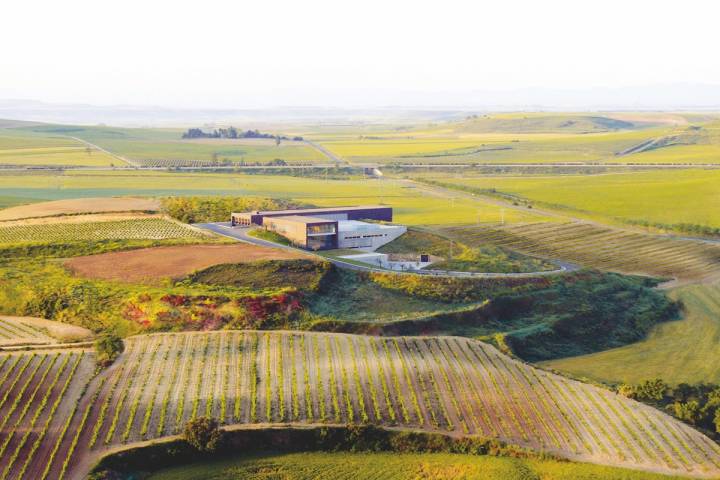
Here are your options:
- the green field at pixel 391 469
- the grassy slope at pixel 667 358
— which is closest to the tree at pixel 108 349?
the green field at pixel 391 469

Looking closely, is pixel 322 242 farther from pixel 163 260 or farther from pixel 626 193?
pixel 626 193

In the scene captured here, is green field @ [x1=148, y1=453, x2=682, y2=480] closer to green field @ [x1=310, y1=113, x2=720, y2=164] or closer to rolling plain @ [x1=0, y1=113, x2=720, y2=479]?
rolling plain @ [x1=0, y1=113, x2=720, y2=479]

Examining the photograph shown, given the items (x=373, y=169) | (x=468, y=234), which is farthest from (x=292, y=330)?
(x=373, y=169)

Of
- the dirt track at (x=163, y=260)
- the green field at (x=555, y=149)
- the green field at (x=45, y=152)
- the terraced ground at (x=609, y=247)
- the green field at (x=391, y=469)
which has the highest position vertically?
the dirt track at (x=163, y=260)

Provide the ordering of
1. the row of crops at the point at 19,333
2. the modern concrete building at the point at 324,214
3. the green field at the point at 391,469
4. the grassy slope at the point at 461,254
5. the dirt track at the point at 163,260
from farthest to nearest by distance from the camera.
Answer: the modern concrete building at the point at 324,214, the grassy slope at the point at 461,254, the dirt track at the point at 163,260, the row of crops at the point at 19,333, the green field at the point at 391,469

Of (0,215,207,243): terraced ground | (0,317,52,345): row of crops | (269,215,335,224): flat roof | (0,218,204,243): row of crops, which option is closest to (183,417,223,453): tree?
(0,317,52,345): row of crops

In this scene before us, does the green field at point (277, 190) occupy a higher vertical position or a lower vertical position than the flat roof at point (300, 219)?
lower

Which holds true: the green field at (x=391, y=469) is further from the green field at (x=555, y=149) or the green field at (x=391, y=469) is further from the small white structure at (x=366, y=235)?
the green field at (x=555, y=149)
